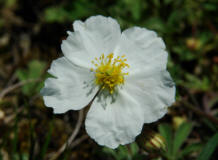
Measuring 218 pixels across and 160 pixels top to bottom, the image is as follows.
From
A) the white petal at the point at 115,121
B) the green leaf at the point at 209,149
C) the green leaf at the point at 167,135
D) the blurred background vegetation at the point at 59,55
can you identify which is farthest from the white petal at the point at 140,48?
the green leaf at the point at 209,149

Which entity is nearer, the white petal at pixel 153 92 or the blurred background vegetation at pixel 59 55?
the white petal at pixel 153 92

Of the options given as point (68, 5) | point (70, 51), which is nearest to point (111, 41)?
point (70, 51)

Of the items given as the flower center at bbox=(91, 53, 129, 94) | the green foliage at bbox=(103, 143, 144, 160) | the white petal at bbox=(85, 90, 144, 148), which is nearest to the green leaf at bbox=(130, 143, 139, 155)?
the green foliage at bbox=(103, 143, 144, 160)

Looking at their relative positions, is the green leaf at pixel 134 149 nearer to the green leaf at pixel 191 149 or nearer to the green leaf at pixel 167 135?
the green leaf at pixel 167 135

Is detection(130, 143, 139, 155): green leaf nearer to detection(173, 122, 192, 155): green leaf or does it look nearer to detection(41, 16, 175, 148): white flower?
detection(173, 122, 192, 155): green leaf

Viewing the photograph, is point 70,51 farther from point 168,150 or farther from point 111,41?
point 168,150

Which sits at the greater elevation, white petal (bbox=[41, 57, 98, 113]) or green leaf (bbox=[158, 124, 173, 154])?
white petal (bbox=[41, 57, 98, 113])
